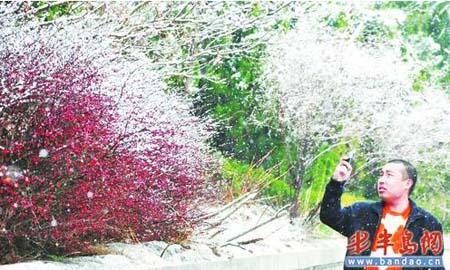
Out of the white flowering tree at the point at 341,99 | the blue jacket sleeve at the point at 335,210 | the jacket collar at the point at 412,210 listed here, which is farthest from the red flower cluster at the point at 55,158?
the white flowering tree at the point at 341,99

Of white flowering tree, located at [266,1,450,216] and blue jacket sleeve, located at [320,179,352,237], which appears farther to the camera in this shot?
white flowering tree, located at [266,1,450,216]

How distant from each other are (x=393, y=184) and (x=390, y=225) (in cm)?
19

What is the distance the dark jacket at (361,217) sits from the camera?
15.3 feet

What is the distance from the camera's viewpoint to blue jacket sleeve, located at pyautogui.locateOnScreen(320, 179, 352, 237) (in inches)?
190

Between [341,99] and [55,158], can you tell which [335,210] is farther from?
[341,99]

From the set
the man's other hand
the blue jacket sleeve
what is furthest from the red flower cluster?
the man's other hand

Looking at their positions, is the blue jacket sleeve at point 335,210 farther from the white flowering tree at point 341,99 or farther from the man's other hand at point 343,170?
the white flowering tree at point 341,99

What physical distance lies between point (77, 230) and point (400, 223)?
9.82ft

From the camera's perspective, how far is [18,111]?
705 cm

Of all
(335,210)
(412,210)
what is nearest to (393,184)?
(412,210)

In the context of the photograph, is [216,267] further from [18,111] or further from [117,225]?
[18,111]

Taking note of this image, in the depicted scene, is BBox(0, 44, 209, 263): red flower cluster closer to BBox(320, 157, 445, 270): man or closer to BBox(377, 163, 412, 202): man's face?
BBox(320, 157, 445, 270): man

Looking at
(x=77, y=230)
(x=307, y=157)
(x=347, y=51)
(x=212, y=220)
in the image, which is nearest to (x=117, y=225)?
(x=77, y=230)

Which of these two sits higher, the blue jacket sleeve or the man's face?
the man's face
